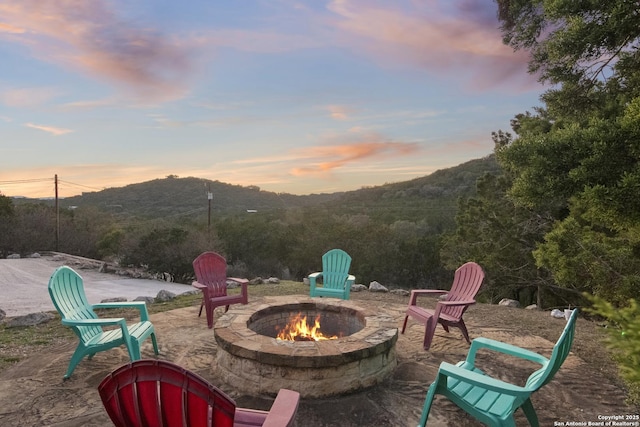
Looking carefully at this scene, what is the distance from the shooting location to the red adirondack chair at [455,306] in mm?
3955

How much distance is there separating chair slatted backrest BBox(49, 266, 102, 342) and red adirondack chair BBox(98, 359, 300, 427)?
204cm

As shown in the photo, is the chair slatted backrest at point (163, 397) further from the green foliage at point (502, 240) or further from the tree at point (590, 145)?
the green foliage at point (502, 240)

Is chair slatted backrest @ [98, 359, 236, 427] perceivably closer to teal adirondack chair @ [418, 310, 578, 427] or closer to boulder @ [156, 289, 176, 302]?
teal adirondack chair @ [418, 310, 578, 427]

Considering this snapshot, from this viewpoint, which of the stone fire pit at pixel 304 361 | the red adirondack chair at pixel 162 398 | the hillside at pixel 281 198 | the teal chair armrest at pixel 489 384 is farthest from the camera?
the hillside at pixel 281 198

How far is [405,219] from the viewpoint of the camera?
26062mm

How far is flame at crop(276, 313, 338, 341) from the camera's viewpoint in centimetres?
402

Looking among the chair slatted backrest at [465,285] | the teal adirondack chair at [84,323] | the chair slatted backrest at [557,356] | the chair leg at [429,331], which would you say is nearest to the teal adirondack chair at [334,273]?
the chair slatted backrest at [465,285]

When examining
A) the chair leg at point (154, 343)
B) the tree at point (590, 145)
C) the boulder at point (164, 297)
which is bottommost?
the boulder at point (164, 297)

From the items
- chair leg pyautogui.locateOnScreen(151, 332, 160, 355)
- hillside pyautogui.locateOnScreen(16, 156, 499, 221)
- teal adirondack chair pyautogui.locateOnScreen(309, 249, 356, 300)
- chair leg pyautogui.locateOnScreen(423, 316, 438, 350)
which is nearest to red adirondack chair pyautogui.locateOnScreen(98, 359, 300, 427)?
chair leg pyautogui.locateOnScreen(151, 332, 160, 355)

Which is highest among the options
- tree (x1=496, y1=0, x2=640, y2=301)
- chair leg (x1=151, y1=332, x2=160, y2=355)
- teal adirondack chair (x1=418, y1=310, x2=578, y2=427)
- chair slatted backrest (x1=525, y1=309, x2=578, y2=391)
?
tree (x1=496, y1=0, x2=640, y2=301)

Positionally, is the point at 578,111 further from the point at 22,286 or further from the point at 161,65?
the point at 22,286

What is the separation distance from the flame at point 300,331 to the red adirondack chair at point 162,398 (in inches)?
98.0

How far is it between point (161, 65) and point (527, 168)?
299 inches

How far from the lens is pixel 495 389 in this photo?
2.19m
